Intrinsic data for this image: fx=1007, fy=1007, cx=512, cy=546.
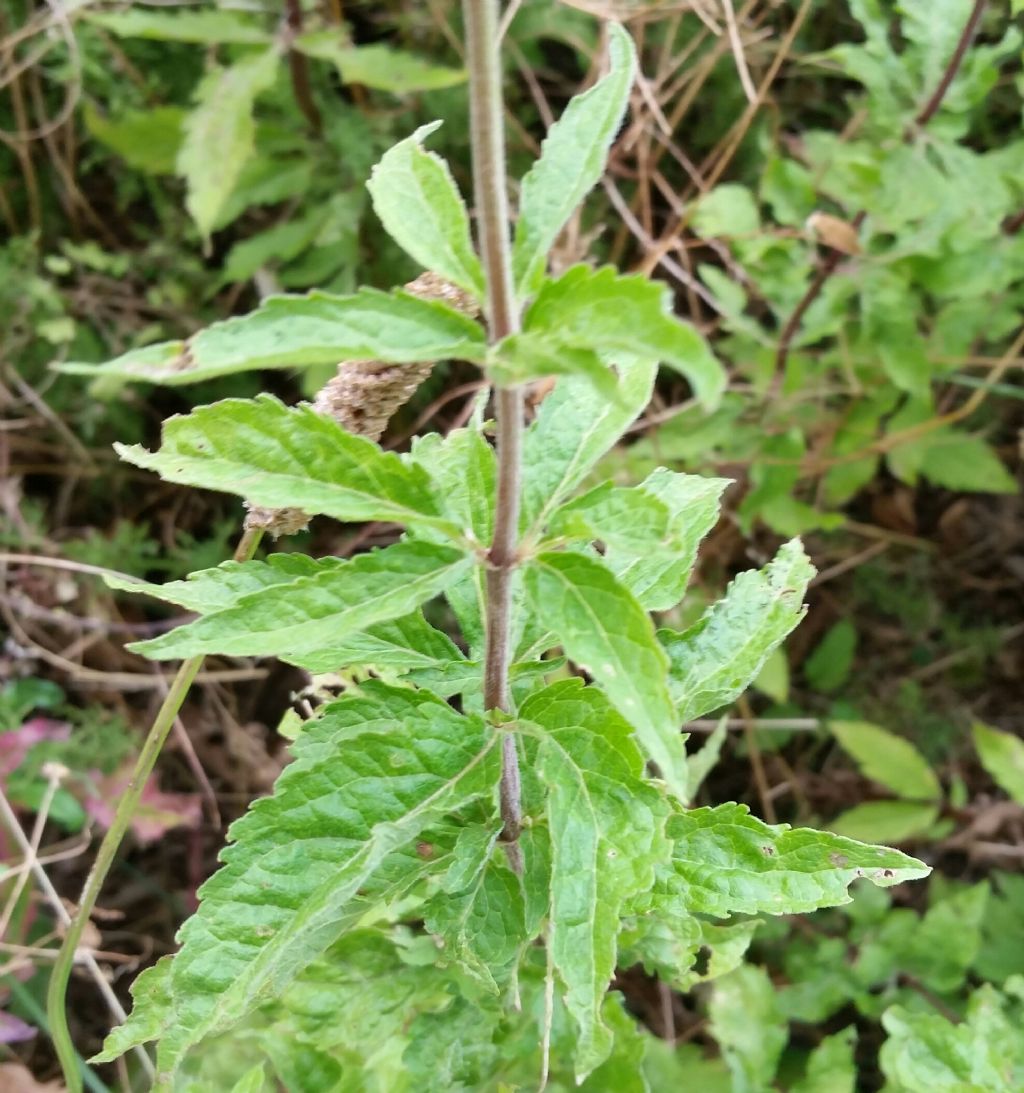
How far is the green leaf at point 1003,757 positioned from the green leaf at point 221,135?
6.45 ft

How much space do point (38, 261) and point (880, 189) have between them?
200 cm

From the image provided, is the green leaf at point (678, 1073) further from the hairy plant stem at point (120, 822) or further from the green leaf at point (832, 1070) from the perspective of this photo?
the hairy plant stem at point (120, 822)

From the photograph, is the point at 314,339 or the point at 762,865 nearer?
the point at 314,339

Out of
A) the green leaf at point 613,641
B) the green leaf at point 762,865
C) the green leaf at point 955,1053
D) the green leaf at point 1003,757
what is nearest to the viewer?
the green leaf at point 613,641

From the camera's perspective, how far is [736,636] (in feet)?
3.41

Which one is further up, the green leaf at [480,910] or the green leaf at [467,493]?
the green leaf at [467,493]

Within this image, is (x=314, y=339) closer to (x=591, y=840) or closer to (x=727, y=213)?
(x=591, y=840)

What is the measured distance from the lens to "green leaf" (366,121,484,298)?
718 mm

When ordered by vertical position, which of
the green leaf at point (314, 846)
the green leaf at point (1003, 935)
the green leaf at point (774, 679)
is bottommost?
the green leaf at point (1003, 935)

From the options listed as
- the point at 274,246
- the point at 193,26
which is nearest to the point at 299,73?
the point at 193,26

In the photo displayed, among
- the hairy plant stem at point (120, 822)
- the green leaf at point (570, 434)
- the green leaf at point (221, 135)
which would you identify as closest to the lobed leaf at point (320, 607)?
the green leaf at point (570, 434)

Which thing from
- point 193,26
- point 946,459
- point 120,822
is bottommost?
point 946,459

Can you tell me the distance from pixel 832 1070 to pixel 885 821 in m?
0.83

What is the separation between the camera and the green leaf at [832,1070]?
1.50m
